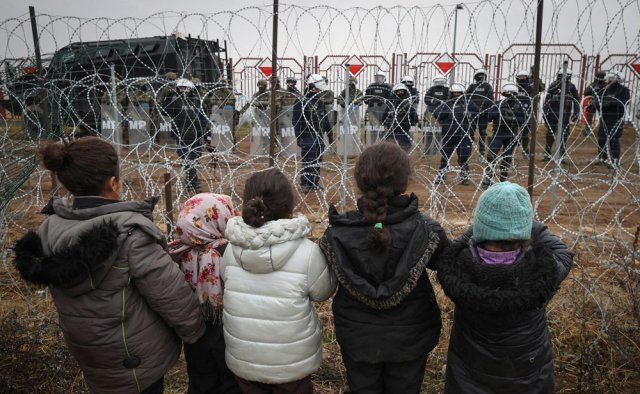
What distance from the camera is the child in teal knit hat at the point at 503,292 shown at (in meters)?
1.55

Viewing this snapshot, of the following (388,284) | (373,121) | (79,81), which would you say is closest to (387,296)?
(388,284)

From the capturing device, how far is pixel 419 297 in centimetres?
182

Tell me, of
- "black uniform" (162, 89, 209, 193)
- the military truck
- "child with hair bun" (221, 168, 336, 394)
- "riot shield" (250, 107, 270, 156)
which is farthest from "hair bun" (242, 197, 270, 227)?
"riot shield" (250, 107, 270, 156)

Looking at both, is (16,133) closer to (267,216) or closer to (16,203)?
(16,203)

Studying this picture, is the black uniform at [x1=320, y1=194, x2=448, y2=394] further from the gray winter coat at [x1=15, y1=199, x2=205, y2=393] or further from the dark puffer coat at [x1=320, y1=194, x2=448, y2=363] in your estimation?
the gray winter coat at [x1=15, y1=199, x2=205, y2=393]

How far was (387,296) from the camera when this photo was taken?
1.71 m

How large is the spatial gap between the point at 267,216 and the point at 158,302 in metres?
0.52

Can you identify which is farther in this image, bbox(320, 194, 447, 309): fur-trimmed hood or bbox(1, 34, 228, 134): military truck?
bbox(1, 34, 228, 134): military truck

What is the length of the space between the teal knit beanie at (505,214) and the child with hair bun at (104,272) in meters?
1.14

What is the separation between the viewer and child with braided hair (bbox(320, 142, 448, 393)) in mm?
1697

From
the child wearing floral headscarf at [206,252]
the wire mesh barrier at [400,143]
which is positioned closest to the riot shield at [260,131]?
the wire mesh barrier at [400,143]

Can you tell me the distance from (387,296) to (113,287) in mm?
989

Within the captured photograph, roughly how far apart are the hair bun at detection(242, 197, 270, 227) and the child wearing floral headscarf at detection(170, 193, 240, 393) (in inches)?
12.4

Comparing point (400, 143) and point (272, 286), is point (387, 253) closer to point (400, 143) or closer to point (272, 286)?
point (272, 286)
